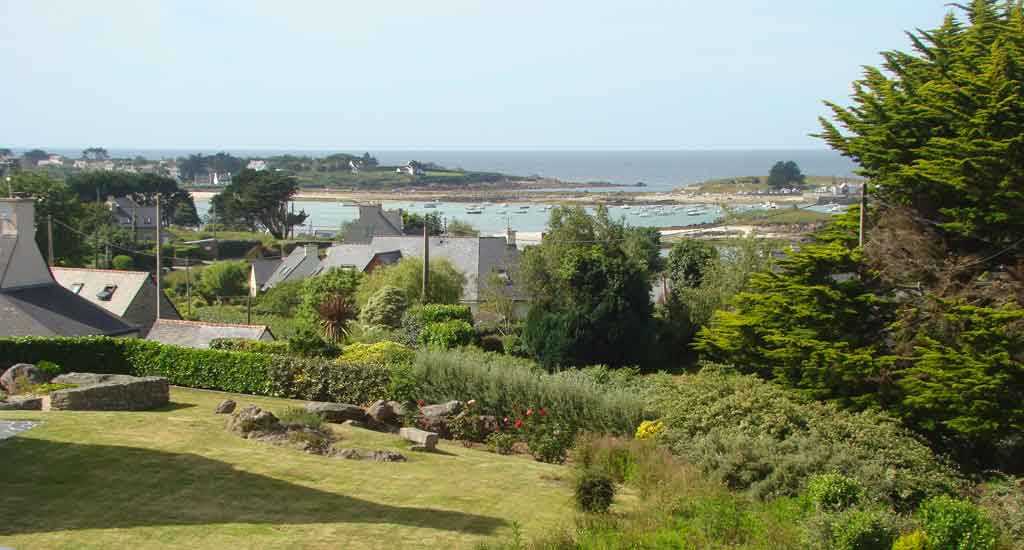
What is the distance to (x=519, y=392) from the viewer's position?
72.7 ft

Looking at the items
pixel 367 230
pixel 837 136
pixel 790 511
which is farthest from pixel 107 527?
pixel 367 230

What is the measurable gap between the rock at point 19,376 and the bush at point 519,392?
31.0 feet

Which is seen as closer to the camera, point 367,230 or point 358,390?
point 358,390

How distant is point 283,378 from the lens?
25.3 metres

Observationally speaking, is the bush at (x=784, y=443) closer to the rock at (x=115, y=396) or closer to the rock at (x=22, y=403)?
the rock at (x=115, y=396)

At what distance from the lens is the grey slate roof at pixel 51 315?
92.1 feet

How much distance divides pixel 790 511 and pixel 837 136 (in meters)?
14.1

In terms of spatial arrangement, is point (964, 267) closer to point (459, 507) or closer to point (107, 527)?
point (459, 507)

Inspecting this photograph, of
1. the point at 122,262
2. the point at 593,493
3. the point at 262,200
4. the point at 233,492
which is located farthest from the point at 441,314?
the point at 262,200

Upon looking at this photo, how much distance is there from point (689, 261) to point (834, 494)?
36.1m

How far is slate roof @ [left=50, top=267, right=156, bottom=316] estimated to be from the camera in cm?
3825

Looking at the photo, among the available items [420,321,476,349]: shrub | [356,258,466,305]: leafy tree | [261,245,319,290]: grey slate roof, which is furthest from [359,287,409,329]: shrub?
[261,245,319,290]: grey slate roof

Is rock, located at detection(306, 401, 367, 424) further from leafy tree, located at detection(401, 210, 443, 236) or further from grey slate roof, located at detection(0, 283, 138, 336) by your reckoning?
leafy tree, located at detection(401, 210, 443, 236)

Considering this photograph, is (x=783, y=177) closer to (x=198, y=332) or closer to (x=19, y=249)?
(x=198, y=332)
